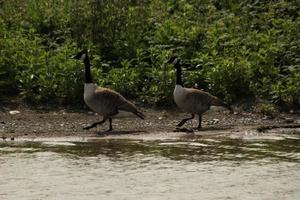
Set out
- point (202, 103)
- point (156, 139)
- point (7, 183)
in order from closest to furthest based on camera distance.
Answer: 1. point (7, 183)
2. point (156, 139)
3. point (202, 103)

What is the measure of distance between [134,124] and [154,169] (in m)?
3.82

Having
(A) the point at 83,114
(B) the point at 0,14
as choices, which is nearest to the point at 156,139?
(A) the point at 83,114

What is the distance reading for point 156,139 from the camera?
13328 mm

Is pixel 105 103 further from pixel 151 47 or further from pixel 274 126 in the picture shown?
pixel 151 47

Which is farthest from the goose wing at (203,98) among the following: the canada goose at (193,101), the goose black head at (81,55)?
the goose black head at (81,55)

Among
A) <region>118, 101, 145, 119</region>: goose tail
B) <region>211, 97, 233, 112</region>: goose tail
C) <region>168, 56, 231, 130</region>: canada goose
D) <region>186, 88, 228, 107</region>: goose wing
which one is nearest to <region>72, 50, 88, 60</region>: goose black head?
<region>118, 101, 145, 119</region>: goose tail

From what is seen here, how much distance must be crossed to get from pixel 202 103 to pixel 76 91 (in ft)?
8.61

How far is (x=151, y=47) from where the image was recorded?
17141 mm

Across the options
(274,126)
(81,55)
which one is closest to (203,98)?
(274,126)

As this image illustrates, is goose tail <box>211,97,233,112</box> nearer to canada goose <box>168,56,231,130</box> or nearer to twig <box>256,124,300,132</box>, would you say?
canada goose <box>168,56,231,130</box>

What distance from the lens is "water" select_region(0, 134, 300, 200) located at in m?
9.86

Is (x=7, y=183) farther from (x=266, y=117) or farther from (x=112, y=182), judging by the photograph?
(x=266, y=117)

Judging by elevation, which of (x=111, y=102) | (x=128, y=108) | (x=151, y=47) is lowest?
(x=128, y=108)

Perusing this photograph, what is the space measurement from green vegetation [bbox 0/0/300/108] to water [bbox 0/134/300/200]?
266 cm
